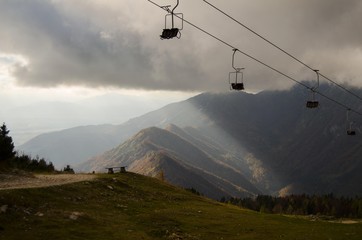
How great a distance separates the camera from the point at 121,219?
48281mm

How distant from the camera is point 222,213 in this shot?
62500mm

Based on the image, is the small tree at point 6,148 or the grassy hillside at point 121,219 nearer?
the grassy hillside at point 121,219

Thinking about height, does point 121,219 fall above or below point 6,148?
below

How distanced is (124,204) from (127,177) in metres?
20.8

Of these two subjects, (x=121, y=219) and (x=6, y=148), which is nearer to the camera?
(x=121, y=219)

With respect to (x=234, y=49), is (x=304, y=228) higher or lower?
lower

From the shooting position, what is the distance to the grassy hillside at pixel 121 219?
39.9m

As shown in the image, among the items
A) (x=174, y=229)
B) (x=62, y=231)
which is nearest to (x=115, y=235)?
(x=62, y=231)

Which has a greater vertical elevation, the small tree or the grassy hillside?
the small tree

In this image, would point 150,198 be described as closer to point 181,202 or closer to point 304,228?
point 181,202

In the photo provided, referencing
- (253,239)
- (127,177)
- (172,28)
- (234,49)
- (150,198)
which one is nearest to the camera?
(172,28)

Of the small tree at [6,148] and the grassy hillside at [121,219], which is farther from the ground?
the small tree at [6,148]

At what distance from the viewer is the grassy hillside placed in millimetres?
39875

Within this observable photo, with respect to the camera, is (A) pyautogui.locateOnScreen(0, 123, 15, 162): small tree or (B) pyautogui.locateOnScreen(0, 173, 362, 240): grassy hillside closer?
(B) pyautogui.locateOnScreen(0, 173, 362, 240): grassy hillside
